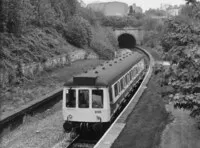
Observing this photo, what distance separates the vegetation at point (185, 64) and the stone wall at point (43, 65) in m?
11.5

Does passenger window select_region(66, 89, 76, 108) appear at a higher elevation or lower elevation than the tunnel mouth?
lower

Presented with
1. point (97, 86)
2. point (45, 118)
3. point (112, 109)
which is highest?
point (97, 86)

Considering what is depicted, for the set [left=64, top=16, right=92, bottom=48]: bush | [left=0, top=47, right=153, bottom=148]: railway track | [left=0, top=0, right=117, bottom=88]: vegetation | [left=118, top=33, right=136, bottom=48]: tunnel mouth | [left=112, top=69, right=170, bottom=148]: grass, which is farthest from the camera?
[left=118, top=33, right=136, bottom=48]: tunnel mouth

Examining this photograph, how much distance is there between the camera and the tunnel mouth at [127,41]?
6473 centimetres

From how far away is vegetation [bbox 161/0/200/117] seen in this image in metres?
8.52

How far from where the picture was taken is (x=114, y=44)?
167 ft

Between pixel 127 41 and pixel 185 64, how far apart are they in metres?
59.3

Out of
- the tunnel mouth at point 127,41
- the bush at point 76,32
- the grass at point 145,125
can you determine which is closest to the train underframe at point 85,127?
the grass at point 145,125

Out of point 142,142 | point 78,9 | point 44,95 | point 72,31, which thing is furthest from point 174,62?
point 78,9

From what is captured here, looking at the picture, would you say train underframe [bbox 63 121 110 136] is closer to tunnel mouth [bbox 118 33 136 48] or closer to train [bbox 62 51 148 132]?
train [bbox 62 51 148 132]

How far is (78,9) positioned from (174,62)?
124ft

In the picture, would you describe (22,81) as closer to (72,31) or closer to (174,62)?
(174,62)

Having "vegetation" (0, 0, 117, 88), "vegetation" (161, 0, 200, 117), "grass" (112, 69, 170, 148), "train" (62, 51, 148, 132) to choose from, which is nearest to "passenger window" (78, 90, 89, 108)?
"train" (62, 51, 148, 132)

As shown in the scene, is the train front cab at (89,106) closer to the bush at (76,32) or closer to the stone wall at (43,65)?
the stone wall at (43,65)
